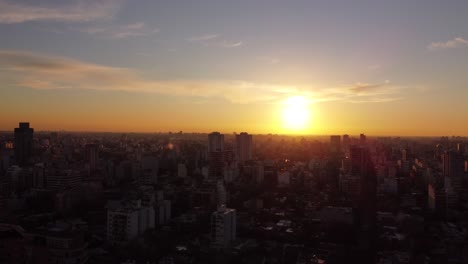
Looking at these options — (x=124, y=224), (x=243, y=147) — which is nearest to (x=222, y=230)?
(x=124, y=224)

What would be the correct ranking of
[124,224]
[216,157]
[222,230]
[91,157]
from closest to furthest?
[222,230], [124,224], [91,157], [216,157]

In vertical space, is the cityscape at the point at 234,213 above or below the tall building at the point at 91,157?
below

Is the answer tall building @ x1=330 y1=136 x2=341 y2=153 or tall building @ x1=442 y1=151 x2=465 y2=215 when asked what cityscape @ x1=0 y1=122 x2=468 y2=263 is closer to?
tall building @ x1=442 y1=151 x2=465 y2=215

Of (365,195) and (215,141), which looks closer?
(365,195)

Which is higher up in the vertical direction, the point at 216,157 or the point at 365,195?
the point at 216,157

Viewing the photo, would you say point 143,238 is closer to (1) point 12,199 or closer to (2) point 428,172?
(1) point 12,199

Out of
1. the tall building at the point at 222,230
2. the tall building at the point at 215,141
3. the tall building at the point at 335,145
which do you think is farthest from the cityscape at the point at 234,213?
the tall building at the point at 335,145

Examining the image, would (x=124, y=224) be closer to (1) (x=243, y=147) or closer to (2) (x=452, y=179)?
(2) (x=452, y=179)

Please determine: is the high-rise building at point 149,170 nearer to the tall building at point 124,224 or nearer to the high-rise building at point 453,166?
the tall building at point 124,224

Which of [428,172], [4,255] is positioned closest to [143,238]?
[4,255]
